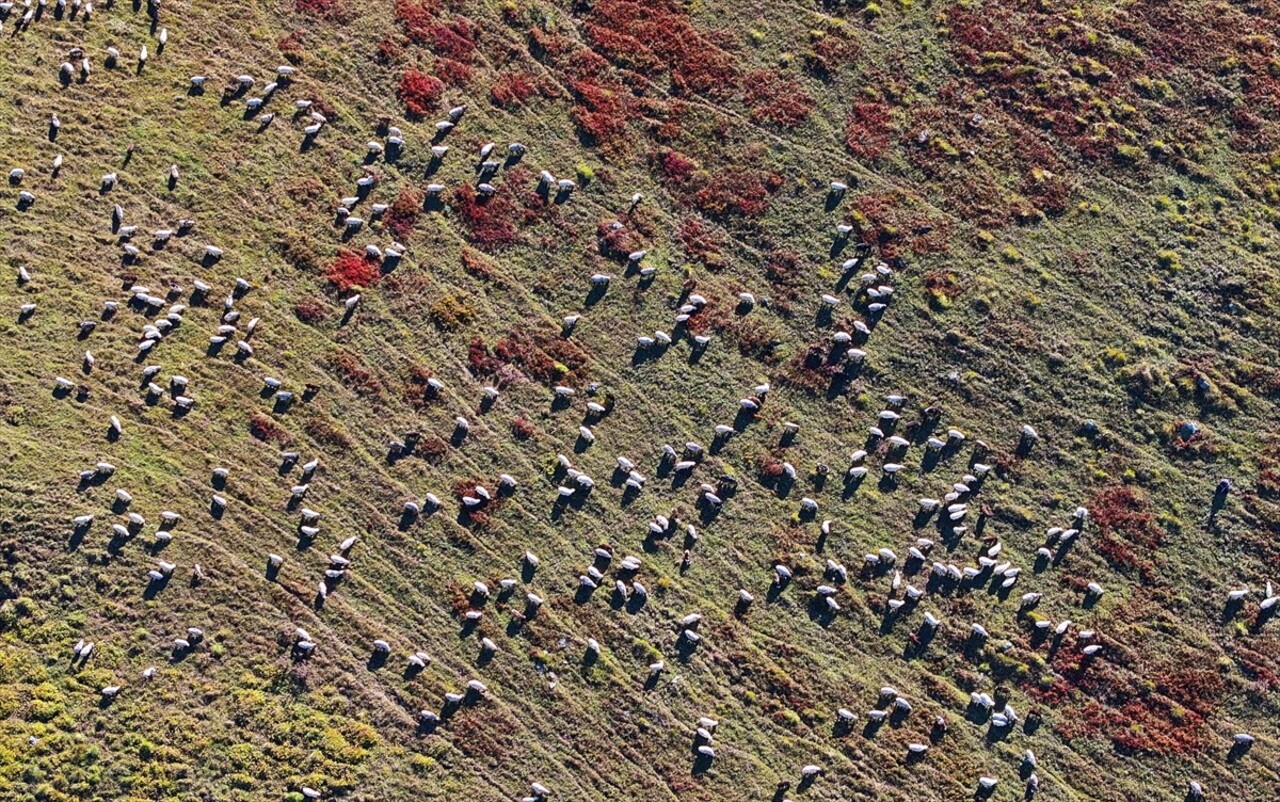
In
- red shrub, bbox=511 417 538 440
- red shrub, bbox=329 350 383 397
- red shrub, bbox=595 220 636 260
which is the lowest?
red shrub, bbox=329 350 383 397

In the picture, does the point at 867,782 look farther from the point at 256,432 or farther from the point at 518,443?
the point at 256,432

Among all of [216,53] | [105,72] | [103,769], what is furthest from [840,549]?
[105,72]

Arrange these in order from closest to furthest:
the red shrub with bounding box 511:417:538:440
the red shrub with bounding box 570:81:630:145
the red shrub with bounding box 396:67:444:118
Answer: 1. the red shrub with bounding box 511:417:538:440
2. the red shrub with bounding box 396:67:444:118
3. the red shrub with bounding box 570:81:630:145

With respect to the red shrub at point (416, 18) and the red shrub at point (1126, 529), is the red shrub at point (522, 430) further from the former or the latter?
the red shrub at point (1126, 529)

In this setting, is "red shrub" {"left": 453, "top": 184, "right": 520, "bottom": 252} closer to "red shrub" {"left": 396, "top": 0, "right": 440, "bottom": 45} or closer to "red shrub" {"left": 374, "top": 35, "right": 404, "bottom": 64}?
"red shrub" {"left": 374, "top": 35, "right": 404, "bottom": 64}

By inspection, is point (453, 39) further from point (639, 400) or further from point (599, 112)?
point (639, 400)

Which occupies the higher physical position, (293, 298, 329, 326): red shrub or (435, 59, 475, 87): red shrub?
(435, 59, 475, 87): red shrub

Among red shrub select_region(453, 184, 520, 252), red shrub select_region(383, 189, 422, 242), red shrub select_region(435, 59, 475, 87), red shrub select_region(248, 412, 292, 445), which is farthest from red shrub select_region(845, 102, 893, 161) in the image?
red shrub select_region(248, 412, 292, 445)
